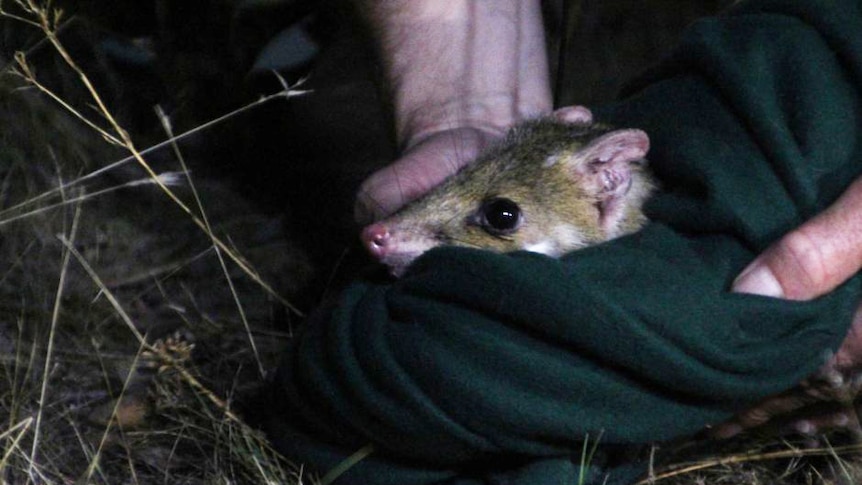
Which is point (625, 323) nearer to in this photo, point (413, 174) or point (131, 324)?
point (413, 174)

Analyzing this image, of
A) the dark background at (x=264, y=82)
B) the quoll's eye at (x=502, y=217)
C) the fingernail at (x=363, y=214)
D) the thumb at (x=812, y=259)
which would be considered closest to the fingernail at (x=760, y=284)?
the thumb at (x=812, y=259)

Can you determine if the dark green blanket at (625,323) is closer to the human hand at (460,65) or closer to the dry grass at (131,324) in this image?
the dry grass at (131,324)

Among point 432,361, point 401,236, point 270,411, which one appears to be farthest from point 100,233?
point 432,361

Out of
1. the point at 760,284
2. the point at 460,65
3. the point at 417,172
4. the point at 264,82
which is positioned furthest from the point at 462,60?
the point at 760,284

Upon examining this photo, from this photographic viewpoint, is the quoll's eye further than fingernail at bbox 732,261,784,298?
Yes

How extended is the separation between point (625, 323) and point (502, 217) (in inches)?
22.9

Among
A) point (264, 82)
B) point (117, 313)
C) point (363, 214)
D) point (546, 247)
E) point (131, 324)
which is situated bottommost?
point (117, 313)

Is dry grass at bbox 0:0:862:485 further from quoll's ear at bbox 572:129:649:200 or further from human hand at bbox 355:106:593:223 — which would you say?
quoll's ear at bbox 572:129:649:200

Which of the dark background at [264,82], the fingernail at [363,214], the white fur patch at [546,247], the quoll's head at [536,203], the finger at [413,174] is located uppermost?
the quoll's head at [536,203]

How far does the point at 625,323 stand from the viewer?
2.07m

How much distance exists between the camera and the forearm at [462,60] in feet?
11.3

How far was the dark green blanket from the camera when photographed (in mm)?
2109

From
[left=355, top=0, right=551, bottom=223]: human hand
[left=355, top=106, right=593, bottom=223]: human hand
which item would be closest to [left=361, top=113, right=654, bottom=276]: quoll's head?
[left=355, top=106, right=593, bottom=223]: human hand

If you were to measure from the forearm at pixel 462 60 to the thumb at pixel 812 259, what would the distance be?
1250 mm
